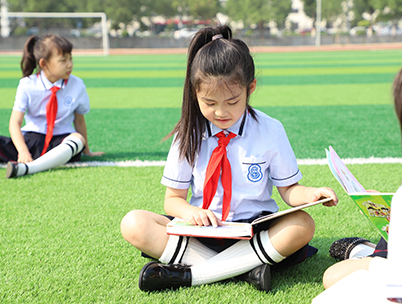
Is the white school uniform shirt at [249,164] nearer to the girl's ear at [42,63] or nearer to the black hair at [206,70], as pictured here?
the black hair at [206,70]

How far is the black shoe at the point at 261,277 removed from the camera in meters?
1.79

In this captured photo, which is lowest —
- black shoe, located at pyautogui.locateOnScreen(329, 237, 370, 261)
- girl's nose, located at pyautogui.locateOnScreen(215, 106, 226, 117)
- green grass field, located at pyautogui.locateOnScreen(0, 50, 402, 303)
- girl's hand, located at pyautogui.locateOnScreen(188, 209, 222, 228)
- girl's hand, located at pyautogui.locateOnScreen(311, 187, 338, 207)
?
Answer: green grass field, located at pyautogui.locateOnScreen(0, 50, 402, 303)

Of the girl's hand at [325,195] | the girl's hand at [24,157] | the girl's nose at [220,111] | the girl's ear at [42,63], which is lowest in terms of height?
the girl's hand at [24,157]

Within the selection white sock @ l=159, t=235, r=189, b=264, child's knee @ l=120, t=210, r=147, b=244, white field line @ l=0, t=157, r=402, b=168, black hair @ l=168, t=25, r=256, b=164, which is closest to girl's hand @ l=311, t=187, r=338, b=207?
black hair @ l=168, t=25, r=256, b=164

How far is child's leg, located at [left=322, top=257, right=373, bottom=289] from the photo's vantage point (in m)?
1.60

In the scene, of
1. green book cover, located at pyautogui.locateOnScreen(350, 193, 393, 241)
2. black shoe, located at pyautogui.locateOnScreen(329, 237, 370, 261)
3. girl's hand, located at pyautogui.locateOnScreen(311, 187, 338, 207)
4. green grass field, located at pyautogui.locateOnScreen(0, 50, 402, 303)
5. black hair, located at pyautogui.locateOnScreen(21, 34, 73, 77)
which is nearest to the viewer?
green book cover, located at pyautogui.locateOnScreen(350, 193, 393, 241)

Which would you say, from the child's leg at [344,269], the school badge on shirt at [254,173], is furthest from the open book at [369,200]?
the school badge on shirt at [254,173]

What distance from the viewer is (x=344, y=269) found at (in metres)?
1.62

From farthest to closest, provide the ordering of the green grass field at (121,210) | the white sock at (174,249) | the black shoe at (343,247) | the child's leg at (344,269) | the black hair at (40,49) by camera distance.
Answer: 1. the black hair at (40,49)
2. the black shoe at (343,247)
3. the white sock at (174,249)
4. the green grass field at (121,210)
5. the child's leg at (344,269)

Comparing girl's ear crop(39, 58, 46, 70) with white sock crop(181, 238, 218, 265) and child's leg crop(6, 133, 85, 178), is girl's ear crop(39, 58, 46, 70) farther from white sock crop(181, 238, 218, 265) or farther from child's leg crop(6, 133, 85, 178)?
white sock crop(181, 238, 218, 265)

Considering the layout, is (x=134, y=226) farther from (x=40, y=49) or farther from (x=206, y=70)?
(x=40, y=49)

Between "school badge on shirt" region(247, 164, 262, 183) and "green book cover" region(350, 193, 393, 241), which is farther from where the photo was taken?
"school badge on shirt" region(247, 164, 262, 183)

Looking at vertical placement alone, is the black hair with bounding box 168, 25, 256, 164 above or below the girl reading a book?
above

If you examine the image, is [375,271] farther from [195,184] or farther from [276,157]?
[195,184]
